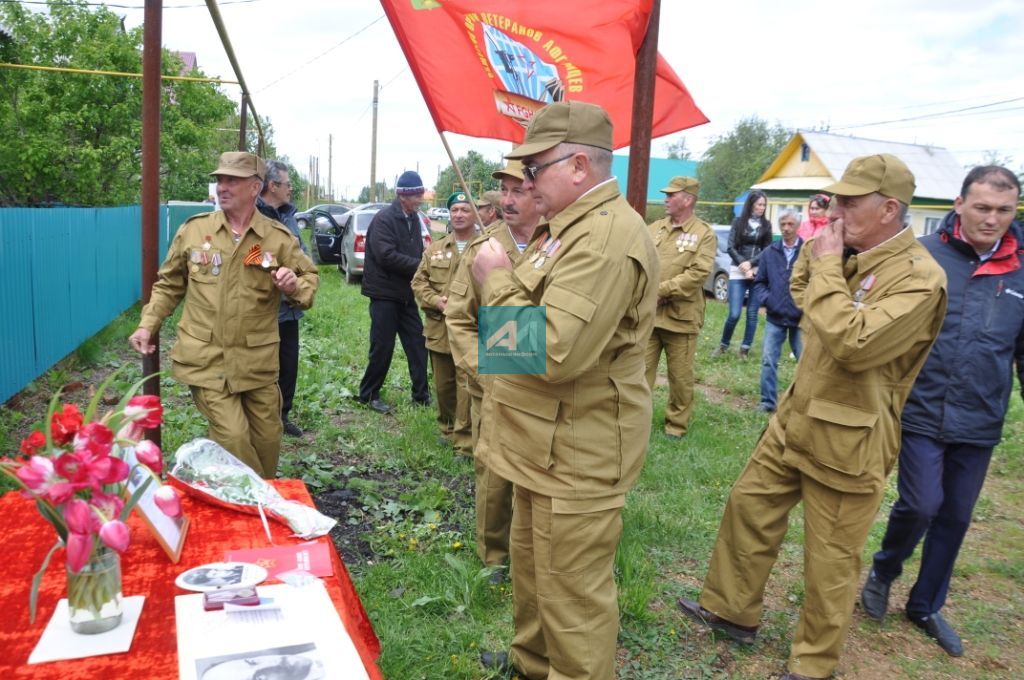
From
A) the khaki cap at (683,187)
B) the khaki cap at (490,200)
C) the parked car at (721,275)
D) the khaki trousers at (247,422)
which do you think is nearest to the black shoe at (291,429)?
the khaki trousers at (247,422)

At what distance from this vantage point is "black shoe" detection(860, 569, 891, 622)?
12.4 feet

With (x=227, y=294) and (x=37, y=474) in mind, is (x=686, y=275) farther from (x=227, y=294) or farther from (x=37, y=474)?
(x=37, y=474)

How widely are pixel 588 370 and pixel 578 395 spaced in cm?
9

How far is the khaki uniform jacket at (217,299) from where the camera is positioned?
3.96m

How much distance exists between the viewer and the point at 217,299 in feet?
13.0

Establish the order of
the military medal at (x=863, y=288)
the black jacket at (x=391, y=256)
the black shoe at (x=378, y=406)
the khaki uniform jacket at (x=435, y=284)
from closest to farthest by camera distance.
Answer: the military medal at (x=863, y=288) → the khaki uniform jacket at (x=435, y=284) → the black jacket at (x=391, y=256) → the black shoe at (x=378, y=406)

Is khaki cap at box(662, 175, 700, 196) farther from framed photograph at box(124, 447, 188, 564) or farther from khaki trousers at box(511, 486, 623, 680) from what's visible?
framed photograph at box(124, 447, 188, 564)

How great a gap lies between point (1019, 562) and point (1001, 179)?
264 centimetres

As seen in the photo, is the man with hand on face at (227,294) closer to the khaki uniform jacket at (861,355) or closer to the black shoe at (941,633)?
the khaki uniform jacket at (861,355)

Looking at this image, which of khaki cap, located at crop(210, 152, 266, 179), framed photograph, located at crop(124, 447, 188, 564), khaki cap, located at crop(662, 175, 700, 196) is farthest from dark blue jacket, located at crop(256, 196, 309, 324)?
framed photograph, located at crop(124, 447, 188, 564)

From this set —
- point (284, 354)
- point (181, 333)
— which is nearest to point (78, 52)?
point (284, 354)

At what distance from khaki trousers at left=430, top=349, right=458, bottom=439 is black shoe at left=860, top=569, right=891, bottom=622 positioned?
3.21m

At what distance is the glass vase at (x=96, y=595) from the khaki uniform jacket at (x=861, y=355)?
2393 millimetres

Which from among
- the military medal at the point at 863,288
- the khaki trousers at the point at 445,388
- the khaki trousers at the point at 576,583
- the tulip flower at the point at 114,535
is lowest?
the khaki trousers at the point at 445,388
